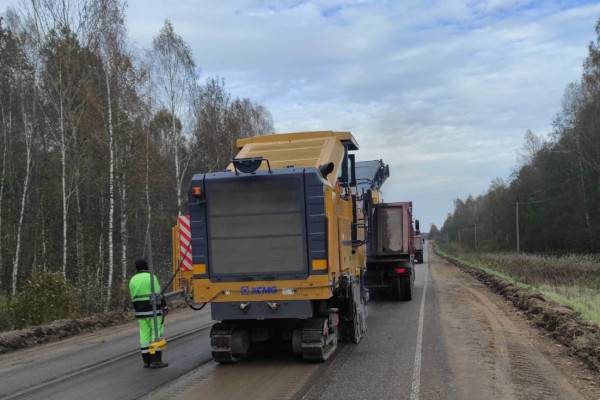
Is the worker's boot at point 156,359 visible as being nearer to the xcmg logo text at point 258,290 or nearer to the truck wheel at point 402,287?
the xcmg logo text at point 258,290

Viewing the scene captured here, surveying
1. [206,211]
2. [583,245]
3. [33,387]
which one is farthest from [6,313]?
[583,245]

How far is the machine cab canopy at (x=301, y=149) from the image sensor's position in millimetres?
9217

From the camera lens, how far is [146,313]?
28.1 ft

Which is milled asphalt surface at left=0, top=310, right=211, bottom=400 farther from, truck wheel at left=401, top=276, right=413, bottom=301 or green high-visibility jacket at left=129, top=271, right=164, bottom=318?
truck wheel at left=401, top=276, right=413, bottom=301

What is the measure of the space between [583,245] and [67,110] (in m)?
47.2

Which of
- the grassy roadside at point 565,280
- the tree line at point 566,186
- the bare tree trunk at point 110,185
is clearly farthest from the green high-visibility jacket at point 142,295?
the tree line at point 566,186

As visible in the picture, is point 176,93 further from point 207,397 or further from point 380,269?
Result: point 207,397

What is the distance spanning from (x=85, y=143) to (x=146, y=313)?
60.3ft

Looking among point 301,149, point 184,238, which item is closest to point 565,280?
point 184,238

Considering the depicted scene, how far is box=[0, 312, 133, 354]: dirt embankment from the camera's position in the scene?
11023mm

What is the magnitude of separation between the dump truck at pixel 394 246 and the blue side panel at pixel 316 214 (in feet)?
28.5

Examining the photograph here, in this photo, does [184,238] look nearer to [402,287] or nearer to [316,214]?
A: [316,214]

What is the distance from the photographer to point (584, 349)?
8844 millimetres

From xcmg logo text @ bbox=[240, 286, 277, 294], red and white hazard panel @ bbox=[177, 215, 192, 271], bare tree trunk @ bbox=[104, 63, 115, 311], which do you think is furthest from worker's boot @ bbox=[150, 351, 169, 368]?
bare tree trunk @ bbox=[104, 63, 115, 311]
